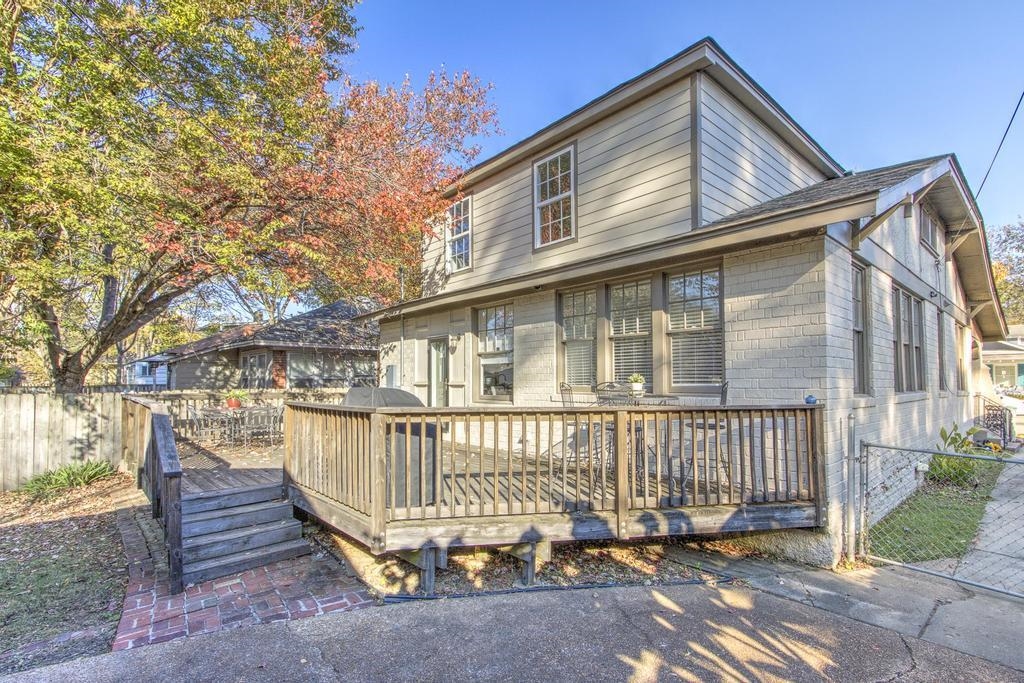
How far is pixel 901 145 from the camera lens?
603 inches

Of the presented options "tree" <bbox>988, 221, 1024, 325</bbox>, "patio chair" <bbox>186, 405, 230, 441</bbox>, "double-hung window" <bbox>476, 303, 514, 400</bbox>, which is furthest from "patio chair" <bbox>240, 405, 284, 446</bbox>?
"tree" <bbox>988, 221, 1024, 325</bbox>

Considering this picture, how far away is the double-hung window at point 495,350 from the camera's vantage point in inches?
336

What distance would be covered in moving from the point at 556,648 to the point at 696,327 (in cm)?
390

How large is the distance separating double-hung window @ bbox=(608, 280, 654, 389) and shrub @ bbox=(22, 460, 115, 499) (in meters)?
8.03

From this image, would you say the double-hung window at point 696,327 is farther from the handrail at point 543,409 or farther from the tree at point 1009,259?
the tree at point 1009,259

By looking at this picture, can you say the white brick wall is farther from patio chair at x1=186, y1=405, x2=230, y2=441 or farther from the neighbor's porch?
patio chair at x1=186, y1=405, x2=230, y2=441

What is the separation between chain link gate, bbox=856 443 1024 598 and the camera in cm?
479

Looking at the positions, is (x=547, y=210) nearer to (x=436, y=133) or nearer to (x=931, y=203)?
(x=931, y=203)

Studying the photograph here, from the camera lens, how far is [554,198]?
795cm

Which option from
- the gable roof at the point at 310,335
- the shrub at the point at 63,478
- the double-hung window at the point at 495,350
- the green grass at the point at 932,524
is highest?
the gable roof at the point at 310,335

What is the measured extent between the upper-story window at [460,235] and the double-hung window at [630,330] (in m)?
3.61

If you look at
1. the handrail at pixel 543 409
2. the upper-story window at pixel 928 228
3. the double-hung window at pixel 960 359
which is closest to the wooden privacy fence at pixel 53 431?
the handrail at pixel 543 409

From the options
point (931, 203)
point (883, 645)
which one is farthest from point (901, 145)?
point (883, 645)

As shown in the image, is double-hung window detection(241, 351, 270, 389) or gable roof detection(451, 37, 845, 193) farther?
double-hung window detection(241, 351, 270, 389)
